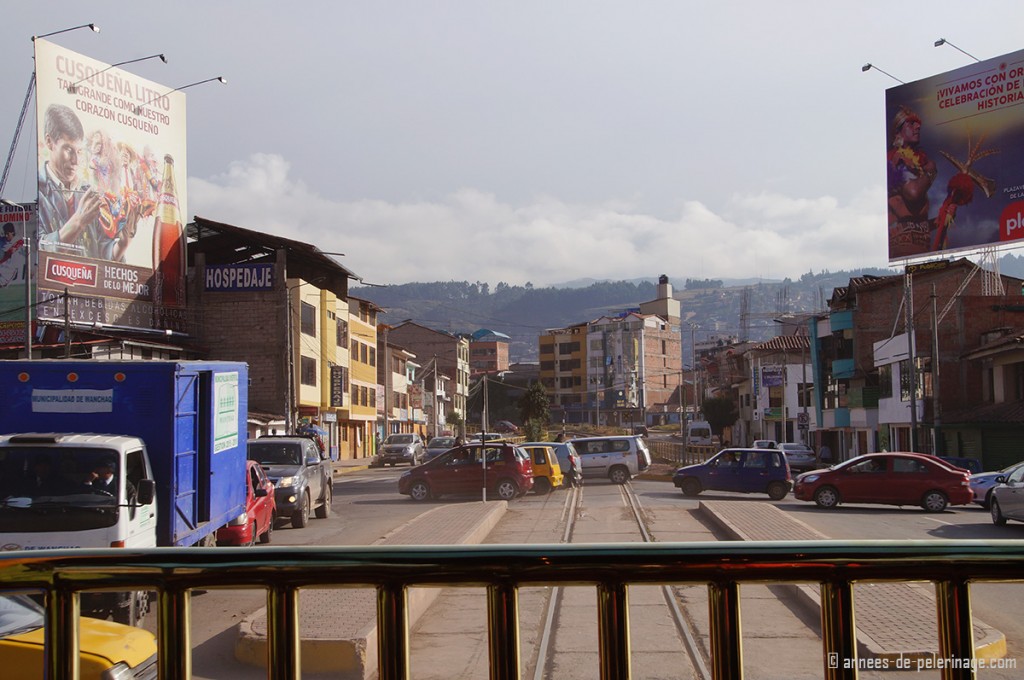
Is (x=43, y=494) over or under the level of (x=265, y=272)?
under

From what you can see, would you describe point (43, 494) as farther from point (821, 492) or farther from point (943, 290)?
point (943, 290)

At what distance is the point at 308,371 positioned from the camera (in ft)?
180

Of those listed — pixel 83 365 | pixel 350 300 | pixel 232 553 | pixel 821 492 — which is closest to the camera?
pixel 232 553

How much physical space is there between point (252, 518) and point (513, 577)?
13.6 meters

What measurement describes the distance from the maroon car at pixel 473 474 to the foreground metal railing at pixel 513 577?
972 inches

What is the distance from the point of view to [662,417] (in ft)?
440

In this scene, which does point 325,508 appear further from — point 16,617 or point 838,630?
point 838,630

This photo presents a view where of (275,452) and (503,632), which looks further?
(275,452)

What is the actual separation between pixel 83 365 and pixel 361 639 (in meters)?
9.66

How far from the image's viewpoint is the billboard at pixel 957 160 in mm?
34031

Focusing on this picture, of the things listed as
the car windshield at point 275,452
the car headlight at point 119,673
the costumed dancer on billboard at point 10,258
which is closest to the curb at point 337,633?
the car headlight at point 119,673

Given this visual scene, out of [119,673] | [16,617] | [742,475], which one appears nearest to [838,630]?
[119,673]

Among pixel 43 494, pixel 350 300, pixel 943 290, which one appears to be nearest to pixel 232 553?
pixel 43 494

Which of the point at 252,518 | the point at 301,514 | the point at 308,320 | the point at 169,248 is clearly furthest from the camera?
the point at 308,320
